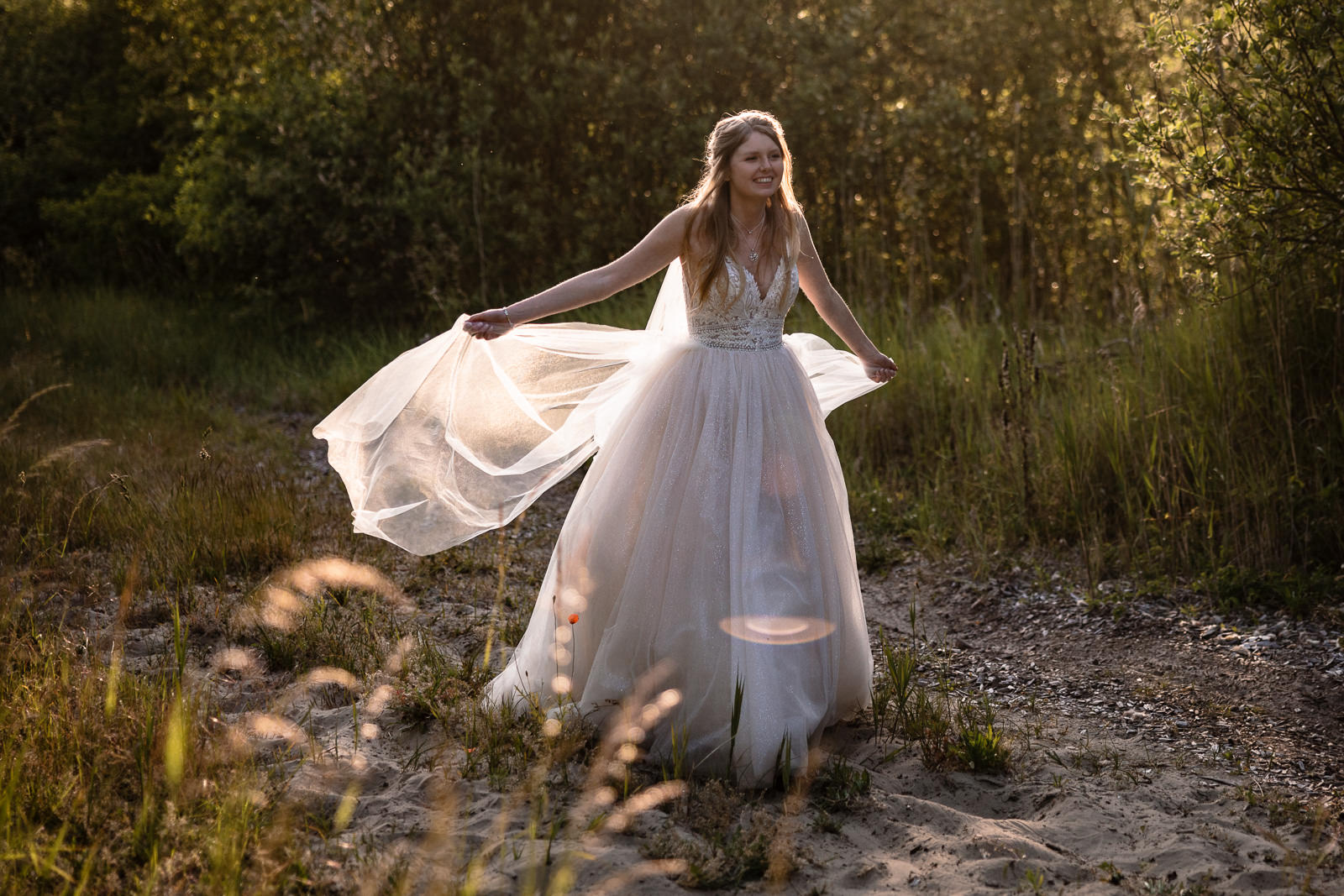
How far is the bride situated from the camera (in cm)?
343

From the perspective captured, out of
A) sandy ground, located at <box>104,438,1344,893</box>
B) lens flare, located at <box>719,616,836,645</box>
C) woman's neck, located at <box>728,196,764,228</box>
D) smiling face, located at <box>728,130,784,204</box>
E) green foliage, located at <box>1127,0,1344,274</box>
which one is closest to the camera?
sandy ground, located at <box>104,438,1344,893</box>

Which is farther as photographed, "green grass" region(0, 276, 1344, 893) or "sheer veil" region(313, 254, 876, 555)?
"sheer veil" region(313, 254, 876, 555)

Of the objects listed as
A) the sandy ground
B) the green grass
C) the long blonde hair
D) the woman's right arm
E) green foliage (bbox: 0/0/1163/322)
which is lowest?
the sandy ground

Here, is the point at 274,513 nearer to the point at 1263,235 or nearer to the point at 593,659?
the point at 593,659

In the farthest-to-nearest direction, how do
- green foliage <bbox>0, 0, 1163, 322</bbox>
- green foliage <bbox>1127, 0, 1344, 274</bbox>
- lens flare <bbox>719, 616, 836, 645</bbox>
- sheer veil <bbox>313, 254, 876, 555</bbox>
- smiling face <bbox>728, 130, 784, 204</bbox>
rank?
1. green foliage <bbox>0, 0, 1163, 322</bbox>
2. green foliage <bbox>1127, 0, 1344, 274</bbox>
3. sheer veil <bbox>313, 254, 876, 555</bbox>
4. smiling face <bbox>728, 130, 784, 204</bbox>
5. lens flare <bbox>719, 616, 836, 645</bbox>

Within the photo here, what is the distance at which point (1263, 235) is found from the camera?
16.3 feet

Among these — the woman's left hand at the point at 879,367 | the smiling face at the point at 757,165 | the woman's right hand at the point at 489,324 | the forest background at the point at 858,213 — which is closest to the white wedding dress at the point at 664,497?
the woman's right hand at the point at 489,324

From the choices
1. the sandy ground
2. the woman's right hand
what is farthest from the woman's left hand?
the woman's right hand

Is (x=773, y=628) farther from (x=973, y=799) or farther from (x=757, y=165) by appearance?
(x=757, y=165)

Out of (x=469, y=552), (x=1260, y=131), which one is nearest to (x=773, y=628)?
(x=469, y=552)

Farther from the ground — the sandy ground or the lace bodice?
the lace bodice

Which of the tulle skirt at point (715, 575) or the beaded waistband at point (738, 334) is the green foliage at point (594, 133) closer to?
the beaded waistband at point (738, 334)

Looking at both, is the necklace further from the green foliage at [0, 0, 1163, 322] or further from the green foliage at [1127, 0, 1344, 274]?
the green foliage at [0, 0, 1163, 322]

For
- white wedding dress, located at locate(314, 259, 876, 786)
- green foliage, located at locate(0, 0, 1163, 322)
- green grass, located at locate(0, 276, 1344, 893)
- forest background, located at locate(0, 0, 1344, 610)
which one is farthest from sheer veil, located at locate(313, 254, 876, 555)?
green foliage, located at locate(0, 0, 1163, 322)
